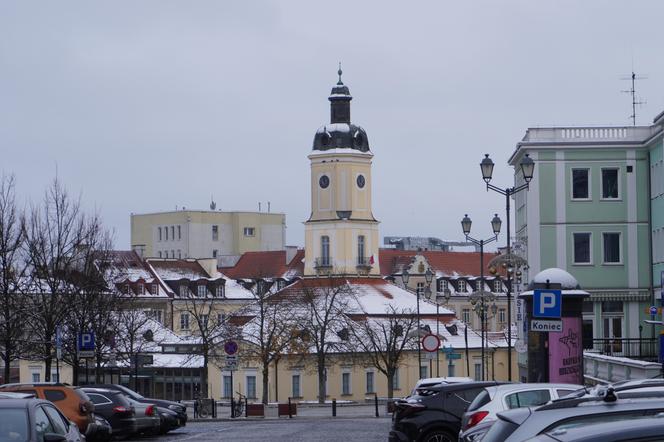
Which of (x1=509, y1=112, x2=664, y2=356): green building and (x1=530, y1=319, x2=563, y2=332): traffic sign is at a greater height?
(x1=509, y1=112, x2=664, y2=356): green building

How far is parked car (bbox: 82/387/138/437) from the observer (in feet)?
111

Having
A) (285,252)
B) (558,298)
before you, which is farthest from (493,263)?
(285,252)

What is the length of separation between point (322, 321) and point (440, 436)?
253 feet

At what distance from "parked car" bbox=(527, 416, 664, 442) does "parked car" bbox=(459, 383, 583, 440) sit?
471 inches

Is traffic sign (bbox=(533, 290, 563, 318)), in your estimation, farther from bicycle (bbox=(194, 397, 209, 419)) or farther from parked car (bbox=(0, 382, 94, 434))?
bicycle (bbox=(194, 397, 209, 419))

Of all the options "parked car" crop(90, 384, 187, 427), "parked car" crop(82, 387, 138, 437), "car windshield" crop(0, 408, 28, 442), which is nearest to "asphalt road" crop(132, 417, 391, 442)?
"parked car" crop(90, 384, 187, 427)

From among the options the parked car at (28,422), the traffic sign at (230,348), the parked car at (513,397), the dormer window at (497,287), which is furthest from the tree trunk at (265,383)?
the parked car at (28,422)

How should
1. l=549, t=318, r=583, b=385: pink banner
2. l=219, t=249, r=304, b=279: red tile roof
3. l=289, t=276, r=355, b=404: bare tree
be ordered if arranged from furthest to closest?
l=219, t=249, r=304, b=279: red tile roof → l=289, t=276, r=355, b=404: bare tree → l=549, t=318, r=583, b=385: pink banner

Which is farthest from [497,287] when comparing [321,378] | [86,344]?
[86,344]

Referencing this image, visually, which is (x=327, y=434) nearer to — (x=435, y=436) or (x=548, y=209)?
(x=435, y=436)

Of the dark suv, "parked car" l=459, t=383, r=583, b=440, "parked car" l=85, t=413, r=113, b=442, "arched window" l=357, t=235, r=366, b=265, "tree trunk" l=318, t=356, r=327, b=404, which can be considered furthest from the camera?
"arched window" l=357, t=235, r=366, b=265

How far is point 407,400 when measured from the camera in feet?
77.9

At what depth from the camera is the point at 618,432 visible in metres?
6.64

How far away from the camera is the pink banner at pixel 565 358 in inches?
1158
